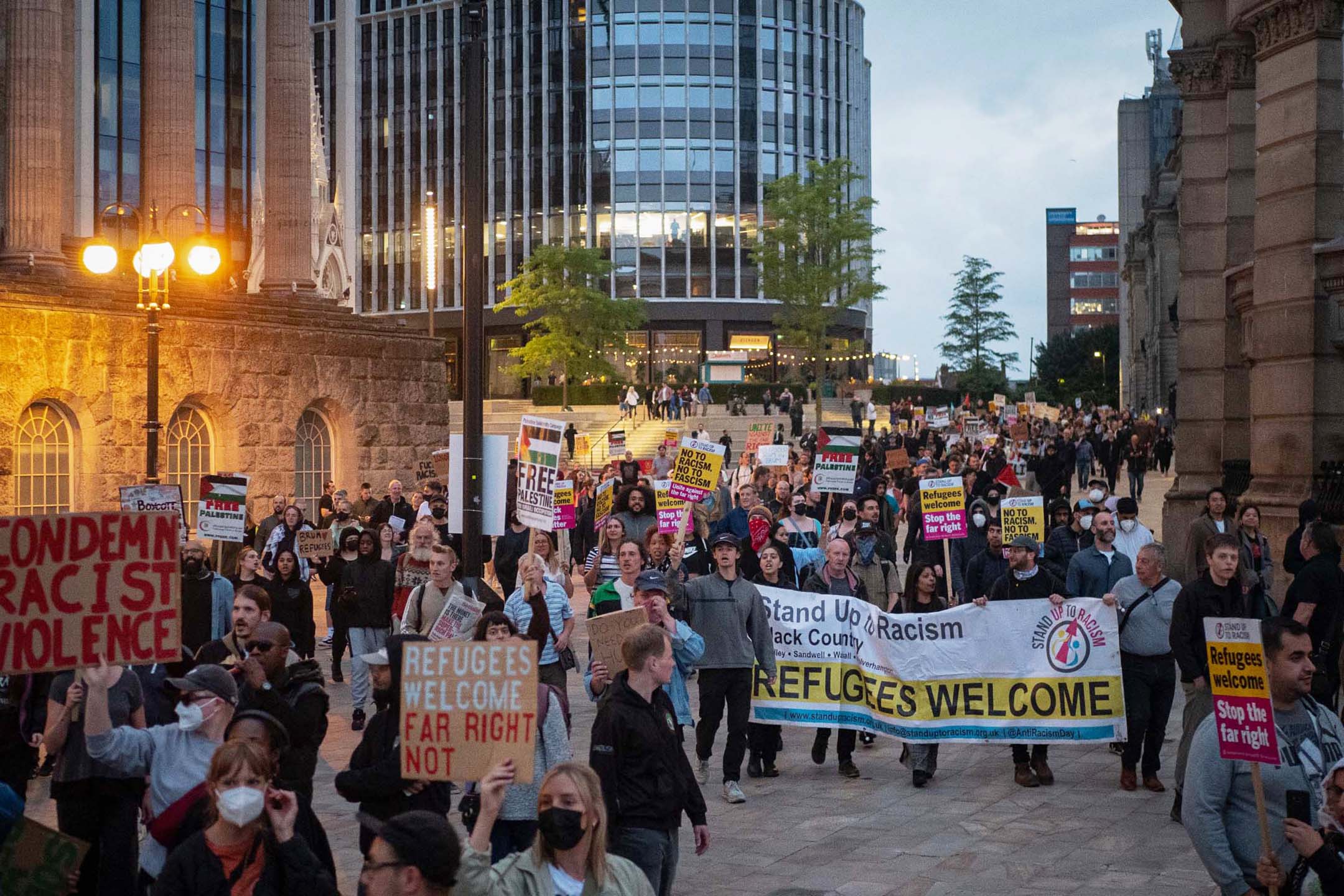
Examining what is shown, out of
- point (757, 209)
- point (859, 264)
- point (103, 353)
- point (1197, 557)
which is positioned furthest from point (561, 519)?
point (859, 264)

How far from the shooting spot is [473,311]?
1355 centimetres

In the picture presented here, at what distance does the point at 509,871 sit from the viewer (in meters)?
4.93

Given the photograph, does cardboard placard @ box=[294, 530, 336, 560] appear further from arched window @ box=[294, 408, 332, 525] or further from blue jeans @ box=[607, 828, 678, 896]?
arched window @ box=[294, 408, 332, 525]

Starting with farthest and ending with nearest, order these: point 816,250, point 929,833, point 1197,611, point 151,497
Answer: point 816,250
point 151,497
point 929,833
point 1197,611

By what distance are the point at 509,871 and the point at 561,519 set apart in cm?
1823

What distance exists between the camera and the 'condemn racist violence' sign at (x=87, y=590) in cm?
654

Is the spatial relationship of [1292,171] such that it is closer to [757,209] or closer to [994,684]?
[994,684]

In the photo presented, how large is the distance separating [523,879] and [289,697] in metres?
2.70

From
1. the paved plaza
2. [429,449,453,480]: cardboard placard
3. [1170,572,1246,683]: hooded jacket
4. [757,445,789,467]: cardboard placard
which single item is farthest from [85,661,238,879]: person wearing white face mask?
[757,445,789,467]: cardboard placard

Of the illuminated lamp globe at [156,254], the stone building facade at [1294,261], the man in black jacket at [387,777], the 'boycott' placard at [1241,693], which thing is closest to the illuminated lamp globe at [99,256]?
the illuminated lamp globe at [156,254]

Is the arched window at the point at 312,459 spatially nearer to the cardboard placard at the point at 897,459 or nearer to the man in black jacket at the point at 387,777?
the cardboard placard at the point at 897,459

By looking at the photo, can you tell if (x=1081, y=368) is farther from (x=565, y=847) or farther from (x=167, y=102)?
(x=565, y=847)

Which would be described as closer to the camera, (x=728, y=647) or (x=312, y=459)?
(x=728, y=647)

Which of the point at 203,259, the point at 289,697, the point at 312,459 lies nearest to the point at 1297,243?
the point at 203,259
